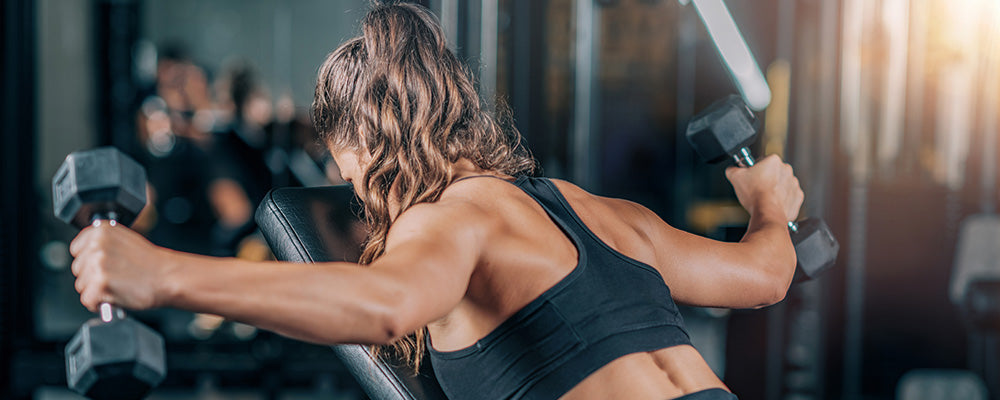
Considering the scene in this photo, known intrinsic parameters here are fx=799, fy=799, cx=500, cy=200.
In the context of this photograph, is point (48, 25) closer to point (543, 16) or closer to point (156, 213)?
point (156, 213)

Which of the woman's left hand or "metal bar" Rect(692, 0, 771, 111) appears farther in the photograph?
"metal bar" Rect(692, 0, 771, 111)

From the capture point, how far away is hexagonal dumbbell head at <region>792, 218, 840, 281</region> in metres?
1.37

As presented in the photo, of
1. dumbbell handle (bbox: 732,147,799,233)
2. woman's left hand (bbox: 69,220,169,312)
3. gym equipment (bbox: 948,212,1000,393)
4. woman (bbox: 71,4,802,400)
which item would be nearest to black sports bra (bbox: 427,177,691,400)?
woman (bbox: 71,4,802,400)

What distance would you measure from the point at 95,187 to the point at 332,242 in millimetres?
456

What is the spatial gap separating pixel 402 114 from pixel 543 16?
1.23m

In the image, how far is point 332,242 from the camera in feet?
3.82

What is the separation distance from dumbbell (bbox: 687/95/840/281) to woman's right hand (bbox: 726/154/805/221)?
0.13 ft

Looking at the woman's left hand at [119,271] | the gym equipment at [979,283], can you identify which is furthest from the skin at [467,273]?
the gym equipment at [979,283]

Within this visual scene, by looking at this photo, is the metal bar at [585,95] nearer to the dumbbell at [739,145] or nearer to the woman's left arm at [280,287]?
the dumbbell at [739,145]

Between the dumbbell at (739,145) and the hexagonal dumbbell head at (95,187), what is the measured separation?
952 mm

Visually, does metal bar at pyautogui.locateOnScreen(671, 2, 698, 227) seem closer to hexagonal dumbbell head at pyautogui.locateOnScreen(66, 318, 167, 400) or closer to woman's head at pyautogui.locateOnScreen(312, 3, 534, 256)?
woman's head at pyautogui.locateOnScreen(312, 3, 534, 256)

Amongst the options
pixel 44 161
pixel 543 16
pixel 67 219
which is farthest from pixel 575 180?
pixel 44 161

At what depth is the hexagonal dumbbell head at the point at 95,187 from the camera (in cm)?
74

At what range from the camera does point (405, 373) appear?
111cm
